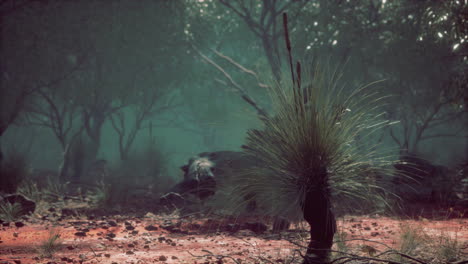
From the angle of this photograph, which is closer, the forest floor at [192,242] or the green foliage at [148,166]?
the forest floor at [192,242]

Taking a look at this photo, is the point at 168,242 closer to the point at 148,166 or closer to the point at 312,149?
the point at 312,149

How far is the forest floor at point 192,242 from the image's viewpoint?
2.97 metres

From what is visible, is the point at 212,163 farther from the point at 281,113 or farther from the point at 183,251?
the point at 281,113

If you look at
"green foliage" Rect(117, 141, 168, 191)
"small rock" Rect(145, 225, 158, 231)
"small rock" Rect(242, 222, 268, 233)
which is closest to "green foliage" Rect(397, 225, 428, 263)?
"small rock" Rect(242, 222, 268, 233)

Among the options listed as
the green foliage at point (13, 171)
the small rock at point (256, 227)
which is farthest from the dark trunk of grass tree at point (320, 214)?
the green foliage at point (13, 171)

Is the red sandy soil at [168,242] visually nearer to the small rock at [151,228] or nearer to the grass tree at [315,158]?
the small rock at [151,228]

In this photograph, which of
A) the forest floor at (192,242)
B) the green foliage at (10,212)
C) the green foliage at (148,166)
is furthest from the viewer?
the green foliage at (148,166)

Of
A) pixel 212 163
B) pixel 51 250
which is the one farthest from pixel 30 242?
pixel 212 163

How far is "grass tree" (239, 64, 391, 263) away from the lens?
2598 mm

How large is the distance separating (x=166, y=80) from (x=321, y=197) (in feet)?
56.4

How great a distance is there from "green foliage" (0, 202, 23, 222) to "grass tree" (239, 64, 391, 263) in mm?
4301

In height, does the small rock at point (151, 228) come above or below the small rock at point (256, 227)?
below

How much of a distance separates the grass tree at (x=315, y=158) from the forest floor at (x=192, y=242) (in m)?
0.21

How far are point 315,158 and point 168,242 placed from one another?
226 cm
